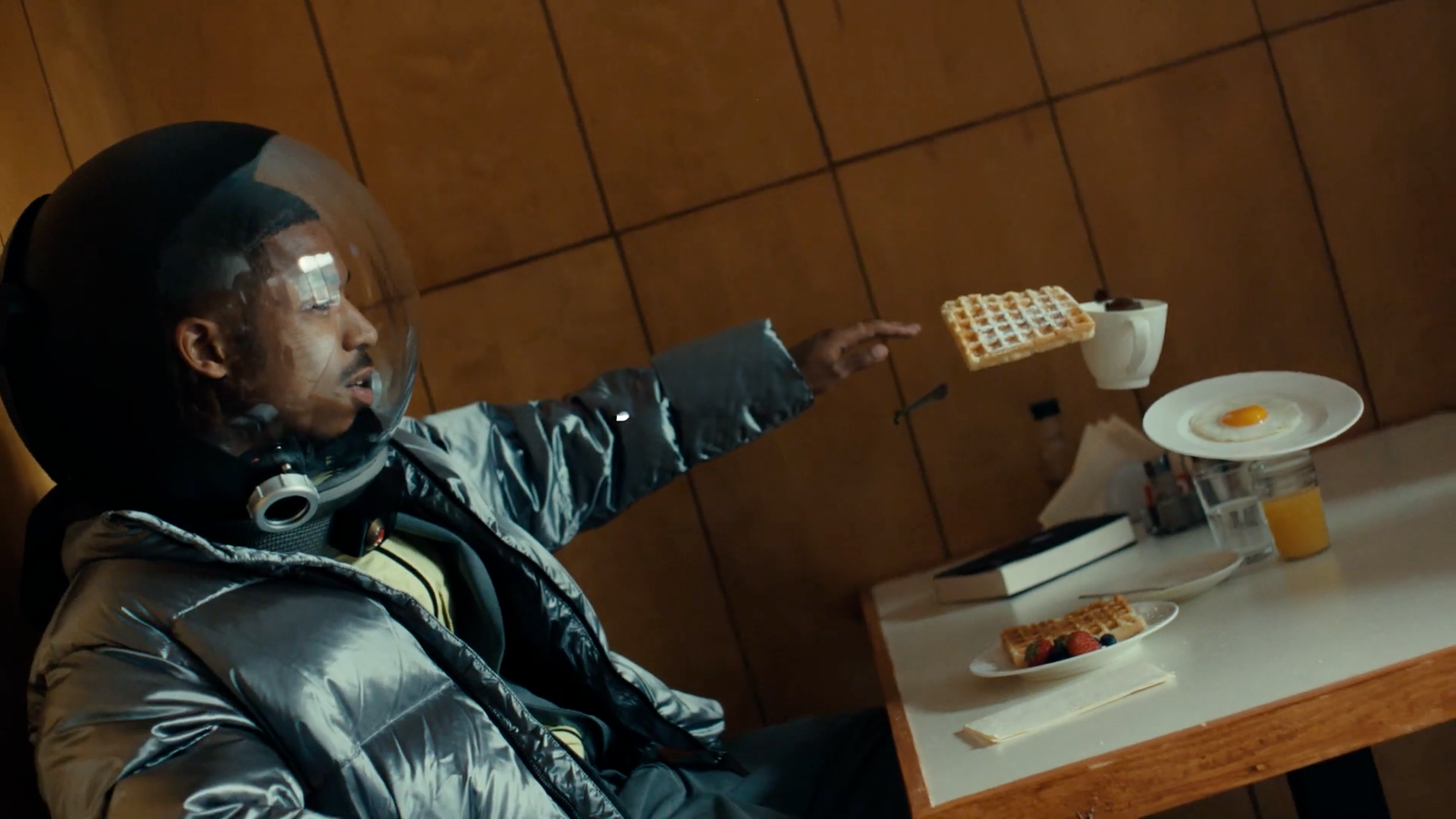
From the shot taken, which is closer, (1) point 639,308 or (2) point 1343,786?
(2) point 1343,786

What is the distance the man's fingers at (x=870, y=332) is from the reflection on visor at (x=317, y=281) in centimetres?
68

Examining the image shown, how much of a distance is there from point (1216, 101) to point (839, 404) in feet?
2.59

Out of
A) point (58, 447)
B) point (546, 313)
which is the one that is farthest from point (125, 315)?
point (546, 313)

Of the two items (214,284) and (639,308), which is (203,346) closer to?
(214,284)

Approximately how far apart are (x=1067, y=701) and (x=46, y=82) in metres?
1.56

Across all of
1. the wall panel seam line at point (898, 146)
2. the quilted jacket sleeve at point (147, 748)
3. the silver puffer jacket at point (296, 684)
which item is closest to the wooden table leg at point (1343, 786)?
the silver puffer jacket at point (296, 684)

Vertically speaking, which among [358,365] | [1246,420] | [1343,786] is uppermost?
[358,365]

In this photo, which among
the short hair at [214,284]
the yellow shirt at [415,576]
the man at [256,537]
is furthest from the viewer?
Result: the yellow shirt at [415,576]

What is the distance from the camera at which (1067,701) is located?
1169 mm

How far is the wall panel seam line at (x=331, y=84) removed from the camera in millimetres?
2141

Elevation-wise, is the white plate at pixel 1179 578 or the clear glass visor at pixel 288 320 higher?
the clear glass visor at pixel 288 320

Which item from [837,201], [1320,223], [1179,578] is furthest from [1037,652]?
[1320,223]

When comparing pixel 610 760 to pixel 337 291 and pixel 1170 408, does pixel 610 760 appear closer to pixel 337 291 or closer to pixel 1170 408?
pixel 337 291

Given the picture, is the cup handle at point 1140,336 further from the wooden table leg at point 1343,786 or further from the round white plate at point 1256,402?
the wooden table leg at point 1343,786
